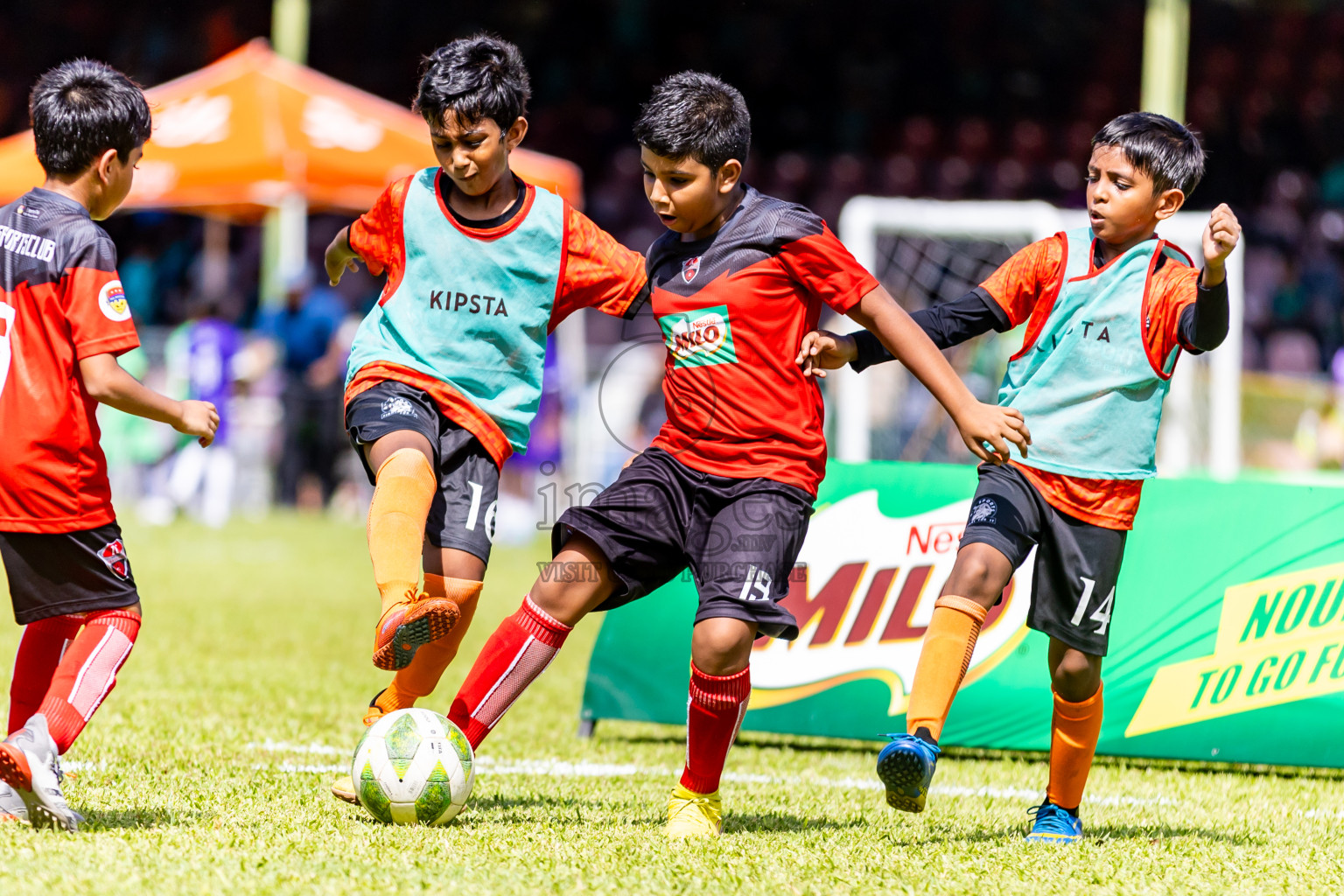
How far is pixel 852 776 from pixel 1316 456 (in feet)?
35.5

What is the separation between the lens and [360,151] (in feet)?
40.6

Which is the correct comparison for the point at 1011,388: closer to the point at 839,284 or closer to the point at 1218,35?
the point at 839,284

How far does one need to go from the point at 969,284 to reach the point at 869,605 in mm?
7092

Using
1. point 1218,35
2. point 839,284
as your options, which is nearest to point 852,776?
point 839,284

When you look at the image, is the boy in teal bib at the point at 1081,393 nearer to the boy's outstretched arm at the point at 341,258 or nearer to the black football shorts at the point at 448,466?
the black football shorts at the point at 448,466

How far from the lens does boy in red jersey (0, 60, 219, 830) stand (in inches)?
133

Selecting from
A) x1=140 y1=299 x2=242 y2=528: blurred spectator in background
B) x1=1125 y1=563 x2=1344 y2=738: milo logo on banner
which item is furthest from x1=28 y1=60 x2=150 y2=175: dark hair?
x1=140 y1=299 x2=242 y2=528: blurred spectator in background

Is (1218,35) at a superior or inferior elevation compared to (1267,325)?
superior

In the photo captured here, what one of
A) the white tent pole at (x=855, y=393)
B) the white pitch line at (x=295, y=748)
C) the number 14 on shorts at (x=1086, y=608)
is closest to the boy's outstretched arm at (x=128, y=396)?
the white pitch line at (x=295, y=748)

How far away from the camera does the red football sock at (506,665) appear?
12.8 feet

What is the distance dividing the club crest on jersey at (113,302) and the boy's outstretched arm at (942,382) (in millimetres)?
1699

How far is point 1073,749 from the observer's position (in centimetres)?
396

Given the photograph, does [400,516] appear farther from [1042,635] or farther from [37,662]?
[1042,635]

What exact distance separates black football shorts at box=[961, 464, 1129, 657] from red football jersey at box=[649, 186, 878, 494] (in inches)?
18.6
